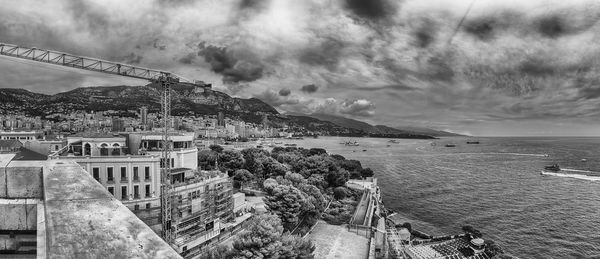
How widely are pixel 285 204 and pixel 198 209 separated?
7739mm

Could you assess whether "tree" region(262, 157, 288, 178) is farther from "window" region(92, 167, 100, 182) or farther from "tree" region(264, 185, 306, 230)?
"window" region(92, 167, 100, 182)

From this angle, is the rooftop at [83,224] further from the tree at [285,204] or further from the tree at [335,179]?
the tree at [335,179]

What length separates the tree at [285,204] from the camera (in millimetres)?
30641

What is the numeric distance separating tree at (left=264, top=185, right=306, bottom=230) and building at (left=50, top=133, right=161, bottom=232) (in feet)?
31.7


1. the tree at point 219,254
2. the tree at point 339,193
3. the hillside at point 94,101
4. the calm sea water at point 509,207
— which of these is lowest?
the calm sea water at point 509,207

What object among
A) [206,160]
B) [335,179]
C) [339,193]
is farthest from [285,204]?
[335,179]

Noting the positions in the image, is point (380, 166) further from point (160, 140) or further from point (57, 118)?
point (57, 118)

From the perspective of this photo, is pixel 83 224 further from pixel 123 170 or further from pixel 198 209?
pixel 198 209

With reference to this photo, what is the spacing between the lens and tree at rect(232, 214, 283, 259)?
18156 mm

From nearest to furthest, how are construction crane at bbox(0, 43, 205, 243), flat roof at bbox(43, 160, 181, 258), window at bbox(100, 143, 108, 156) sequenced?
1. flat roof at bbox(43, 160, 181, 258)
2. window at bbox(100, 143, 108, 156)
3. construction crane at bbox(0, 43, 205, 243)

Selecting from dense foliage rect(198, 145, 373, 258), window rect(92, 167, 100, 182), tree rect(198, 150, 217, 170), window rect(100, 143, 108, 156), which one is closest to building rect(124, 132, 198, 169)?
window rect(100, 143, 108, 156)

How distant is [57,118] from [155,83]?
98.2 meters

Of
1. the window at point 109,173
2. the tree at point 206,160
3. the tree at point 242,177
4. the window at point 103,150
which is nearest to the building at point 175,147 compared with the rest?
the window at point 103,150

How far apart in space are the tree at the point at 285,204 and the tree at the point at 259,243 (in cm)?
1125
